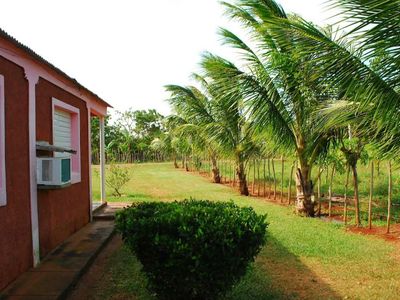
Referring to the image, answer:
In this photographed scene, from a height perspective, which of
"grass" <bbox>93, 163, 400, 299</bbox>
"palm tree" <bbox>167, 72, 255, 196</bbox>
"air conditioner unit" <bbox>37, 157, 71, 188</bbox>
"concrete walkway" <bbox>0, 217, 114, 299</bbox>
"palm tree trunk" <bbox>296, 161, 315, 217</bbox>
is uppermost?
"palm tree" <bbox>167, 72, 255, 196</bbox>

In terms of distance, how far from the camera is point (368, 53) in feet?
14.1

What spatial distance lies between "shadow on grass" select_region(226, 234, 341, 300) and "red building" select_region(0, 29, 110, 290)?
8.63 feet

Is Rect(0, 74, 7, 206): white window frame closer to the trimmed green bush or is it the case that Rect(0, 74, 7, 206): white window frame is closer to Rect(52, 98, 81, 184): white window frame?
the trimmed green bush

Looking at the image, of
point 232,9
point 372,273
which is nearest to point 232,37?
point 232,9

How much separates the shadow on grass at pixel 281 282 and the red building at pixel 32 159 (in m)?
2.63

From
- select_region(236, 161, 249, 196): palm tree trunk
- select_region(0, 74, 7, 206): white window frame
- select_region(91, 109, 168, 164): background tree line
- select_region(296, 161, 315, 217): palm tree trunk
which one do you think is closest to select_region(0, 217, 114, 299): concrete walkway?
select_region(0, 74, 7, 206): white window frame

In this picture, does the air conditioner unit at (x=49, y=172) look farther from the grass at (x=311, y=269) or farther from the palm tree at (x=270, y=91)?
the palm tree at (x=270, y=91)

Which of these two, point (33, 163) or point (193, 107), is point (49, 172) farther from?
point (193, 107)

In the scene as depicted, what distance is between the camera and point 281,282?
5.05 metres

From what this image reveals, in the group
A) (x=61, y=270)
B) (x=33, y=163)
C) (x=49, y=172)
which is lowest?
(x=61, y=270)

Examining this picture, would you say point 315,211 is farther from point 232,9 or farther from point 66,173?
point 66,173

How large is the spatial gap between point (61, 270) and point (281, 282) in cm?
280

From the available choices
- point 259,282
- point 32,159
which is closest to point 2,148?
point 32,159

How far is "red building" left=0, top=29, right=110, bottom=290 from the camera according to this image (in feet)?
14.9
